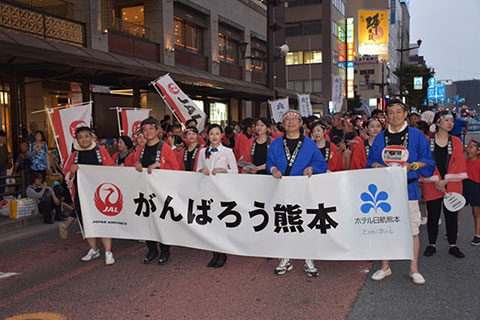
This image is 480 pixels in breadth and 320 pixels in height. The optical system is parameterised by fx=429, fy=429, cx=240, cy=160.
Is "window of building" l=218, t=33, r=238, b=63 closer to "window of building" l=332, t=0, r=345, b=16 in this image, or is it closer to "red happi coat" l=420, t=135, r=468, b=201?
"red happi coat" l=420, t=135, r=468, b=201

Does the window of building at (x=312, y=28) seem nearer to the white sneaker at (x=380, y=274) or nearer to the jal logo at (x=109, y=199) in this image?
the jal logo at (x=109, y=199)

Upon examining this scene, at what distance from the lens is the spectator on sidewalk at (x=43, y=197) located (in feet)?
27.2

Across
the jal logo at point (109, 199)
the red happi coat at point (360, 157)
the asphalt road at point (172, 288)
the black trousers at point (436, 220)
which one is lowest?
the asphalt road at point (172, 288)

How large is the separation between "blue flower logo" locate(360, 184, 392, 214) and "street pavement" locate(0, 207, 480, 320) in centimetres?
86

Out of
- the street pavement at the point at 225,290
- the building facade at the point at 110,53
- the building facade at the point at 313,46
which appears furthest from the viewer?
the building facade at the point at 313,46

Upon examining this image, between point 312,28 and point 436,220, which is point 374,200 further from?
point 312,28

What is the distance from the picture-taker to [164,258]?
5.66 m

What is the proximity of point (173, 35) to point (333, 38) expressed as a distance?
35.3 metres

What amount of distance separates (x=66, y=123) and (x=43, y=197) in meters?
2.21

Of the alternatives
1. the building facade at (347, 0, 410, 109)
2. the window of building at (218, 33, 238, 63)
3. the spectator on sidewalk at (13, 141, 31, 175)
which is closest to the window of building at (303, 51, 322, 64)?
the building facade at (347, 0, 410, 109)

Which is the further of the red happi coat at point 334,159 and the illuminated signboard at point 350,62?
the illuminated signboard at point 350,62

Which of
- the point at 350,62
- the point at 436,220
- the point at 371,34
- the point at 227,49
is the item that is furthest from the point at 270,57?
the point at 371,34

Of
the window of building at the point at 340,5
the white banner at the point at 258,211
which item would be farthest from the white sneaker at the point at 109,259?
the window of building at the point at 340,5

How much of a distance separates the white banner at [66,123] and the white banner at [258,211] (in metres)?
1.56
